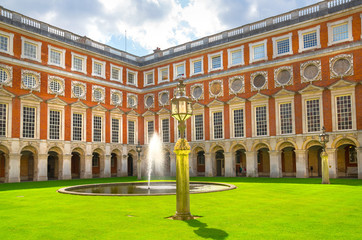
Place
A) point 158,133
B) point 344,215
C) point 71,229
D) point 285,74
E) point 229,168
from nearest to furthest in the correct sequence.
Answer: point 71,229 → point 344,215 → point 285,74 → point 229,168 → point 158,133

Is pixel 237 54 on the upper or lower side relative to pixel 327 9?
lower

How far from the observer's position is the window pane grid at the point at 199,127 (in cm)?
4378

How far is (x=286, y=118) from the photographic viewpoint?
3728 cm

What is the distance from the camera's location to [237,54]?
4156 centimetres

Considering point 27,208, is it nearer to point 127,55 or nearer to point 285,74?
point 285,74

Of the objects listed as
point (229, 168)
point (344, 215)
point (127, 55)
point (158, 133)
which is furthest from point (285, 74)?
point (344, 215)

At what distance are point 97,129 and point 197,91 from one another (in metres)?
14.0

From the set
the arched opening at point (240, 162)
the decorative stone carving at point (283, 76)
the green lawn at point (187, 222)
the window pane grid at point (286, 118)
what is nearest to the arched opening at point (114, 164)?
the arched opening at point (240, 162)

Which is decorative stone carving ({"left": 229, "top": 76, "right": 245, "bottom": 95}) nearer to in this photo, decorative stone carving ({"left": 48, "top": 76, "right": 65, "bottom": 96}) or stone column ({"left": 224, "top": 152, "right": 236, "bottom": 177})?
stone column ({"left": 224, "top": 152, "right": 236, "bottom": 177})

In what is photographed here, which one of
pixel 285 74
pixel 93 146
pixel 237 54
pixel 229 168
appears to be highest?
pixel 237 54

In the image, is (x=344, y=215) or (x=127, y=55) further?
(x=127, y=55)

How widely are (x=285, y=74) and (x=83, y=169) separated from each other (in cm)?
2654

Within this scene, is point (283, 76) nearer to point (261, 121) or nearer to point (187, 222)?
point (261, 121)

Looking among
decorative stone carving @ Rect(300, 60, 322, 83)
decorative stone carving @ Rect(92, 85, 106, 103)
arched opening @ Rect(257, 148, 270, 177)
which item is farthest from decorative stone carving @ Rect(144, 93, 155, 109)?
decorative stone carving @ Rect(300, 60, 322, 83)
